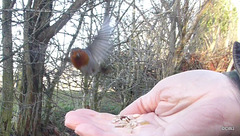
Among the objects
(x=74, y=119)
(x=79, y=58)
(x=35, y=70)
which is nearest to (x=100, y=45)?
(x=79, y=58)

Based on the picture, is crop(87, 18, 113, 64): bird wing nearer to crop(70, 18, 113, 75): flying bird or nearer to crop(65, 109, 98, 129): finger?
crop(70, 18, 113, 75): flying bird

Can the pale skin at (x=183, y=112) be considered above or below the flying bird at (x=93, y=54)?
below

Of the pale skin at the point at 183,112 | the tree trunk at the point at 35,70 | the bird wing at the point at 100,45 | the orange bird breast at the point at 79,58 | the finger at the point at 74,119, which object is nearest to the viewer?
the pale skin at the point at 183,112

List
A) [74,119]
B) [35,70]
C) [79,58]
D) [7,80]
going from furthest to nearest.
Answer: [35,70] < [7,80] < [79,58] < [74,119]

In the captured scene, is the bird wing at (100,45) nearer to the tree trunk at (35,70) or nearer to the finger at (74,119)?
the tree trunk at (35,70)

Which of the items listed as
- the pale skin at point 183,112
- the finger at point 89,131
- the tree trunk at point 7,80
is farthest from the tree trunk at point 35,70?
the finger at point 89,131

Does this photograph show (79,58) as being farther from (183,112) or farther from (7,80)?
(183,112)

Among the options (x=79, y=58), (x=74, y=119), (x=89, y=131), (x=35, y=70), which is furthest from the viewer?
(x=35, y=70)
